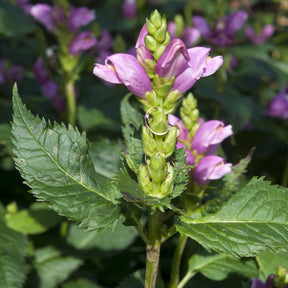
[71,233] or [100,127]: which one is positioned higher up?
[100,127]

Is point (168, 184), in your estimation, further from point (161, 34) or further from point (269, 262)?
point (269, 262)

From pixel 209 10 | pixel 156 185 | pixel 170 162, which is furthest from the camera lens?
pixel 209 10

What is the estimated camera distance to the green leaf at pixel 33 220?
1.86 meters

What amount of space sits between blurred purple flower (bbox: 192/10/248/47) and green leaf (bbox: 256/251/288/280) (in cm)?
155

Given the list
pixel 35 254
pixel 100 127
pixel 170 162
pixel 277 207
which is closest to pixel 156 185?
pixel 170 162

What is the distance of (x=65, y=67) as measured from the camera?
8.05ft

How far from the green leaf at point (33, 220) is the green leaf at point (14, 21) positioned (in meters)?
1.00

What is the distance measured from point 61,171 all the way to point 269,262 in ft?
2.65

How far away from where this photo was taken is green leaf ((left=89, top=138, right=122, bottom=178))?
5.33ft

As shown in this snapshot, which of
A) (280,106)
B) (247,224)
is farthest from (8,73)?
(247,224)

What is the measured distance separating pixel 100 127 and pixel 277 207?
1627mm

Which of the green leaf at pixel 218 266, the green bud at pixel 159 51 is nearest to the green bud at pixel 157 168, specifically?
the green bud at pixel 159 51

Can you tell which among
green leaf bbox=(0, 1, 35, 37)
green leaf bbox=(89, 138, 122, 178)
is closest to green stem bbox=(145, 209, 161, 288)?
green leaf bbox=(89, 138, 122, 178)

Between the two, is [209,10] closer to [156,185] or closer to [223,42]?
[223,42]
